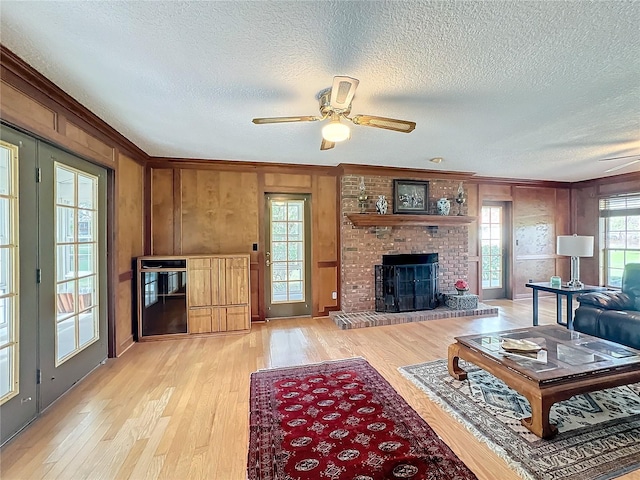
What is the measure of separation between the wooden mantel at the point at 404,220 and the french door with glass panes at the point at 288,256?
86cm

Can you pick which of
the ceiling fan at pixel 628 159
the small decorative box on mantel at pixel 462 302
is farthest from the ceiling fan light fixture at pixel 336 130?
the ceiling fan at pixel 628 159

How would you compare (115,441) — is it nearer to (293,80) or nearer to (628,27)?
(293,80)

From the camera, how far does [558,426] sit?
80.5 inches

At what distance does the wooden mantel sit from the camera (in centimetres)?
477

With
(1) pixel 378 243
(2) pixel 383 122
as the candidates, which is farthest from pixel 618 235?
(2) pixel 383 122

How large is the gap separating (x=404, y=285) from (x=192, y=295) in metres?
3.26

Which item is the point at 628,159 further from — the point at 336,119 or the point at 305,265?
the point at 305,265

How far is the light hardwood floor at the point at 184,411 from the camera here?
173cm

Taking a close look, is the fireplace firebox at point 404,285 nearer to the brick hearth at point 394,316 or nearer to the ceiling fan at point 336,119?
the brick hearth at point 394,316

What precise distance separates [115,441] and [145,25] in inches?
98.8

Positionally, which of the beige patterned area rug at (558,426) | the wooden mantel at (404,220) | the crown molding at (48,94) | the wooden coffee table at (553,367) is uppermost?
the crown molding at (48,94)

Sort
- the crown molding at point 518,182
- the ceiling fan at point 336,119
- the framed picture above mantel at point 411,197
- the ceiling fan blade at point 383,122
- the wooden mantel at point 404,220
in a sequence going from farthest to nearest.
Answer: the crown molding at point 518,182
the framed picture above mantel at point 411,197
the wooden mantel at point 404,220
the ceiling fan blade at point 383,122
the ceiling fan at point 336,119

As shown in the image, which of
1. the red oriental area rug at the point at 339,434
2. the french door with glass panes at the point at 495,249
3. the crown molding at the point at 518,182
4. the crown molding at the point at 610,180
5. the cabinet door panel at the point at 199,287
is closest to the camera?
the red oriental area rug at the point at 339,434

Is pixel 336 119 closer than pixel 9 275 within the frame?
No
